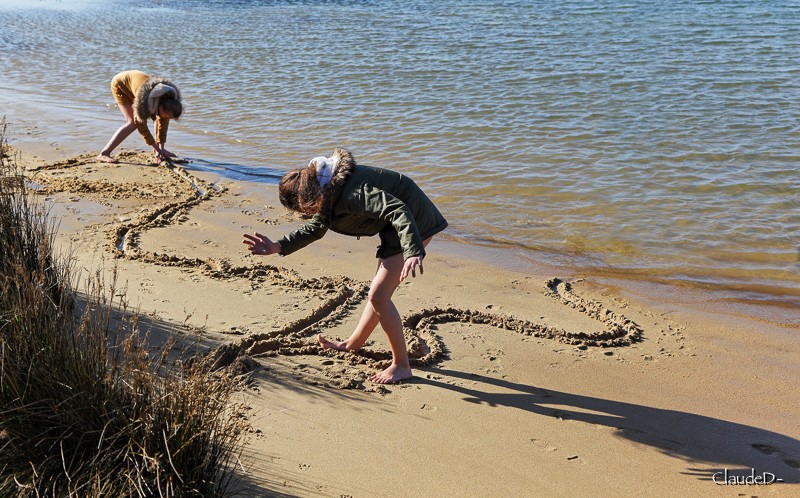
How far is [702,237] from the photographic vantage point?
23.8 ft

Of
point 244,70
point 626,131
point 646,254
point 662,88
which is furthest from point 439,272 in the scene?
point 244,70

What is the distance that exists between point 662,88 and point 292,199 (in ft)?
30.3

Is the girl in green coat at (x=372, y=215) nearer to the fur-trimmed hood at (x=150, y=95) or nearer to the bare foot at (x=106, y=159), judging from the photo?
the fur-trimmed hood at (x=150, y=95)

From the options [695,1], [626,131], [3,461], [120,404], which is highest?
[695,1]

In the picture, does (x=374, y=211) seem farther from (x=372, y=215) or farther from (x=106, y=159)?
(x=106, y=159)

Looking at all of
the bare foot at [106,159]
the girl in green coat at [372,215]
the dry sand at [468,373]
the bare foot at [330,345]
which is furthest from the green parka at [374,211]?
the bare foot at [106,159]

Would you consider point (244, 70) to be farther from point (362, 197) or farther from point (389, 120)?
point (362, 197)

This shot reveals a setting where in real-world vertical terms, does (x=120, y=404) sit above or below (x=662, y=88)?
below

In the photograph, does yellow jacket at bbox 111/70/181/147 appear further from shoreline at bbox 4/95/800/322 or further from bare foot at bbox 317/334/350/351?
bare foot at bbox 317/334/350/351

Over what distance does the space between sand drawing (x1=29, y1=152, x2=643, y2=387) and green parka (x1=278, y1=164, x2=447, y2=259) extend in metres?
0.82

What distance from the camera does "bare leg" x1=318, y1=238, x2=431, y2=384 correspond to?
438cm

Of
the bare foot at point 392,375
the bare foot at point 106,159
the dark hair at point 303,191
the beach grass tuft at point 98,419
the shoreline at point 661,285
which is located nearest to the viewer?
the beach grass tuft at point 98,419

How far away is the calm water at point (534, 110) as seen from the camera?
7.49 meters

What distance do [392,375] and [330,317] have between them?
1057 mm
